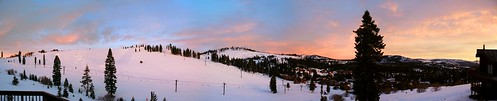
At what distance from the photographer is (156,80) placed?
136375 mm

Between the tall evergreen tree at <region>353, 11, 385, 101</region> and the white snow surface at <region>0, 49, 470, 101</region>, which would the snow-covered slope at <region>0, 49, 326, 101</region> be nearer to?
the white snow surface at <region>0, 49, 470, 101</region>

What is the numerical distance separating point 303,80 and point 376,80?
507ft

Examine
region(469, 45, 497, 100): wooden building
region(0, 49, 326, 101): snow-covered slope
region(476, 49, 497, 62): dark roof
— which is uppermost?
region(476, 49, 497, 62): dark roof

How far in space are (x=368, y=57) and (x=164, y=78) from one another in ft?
403

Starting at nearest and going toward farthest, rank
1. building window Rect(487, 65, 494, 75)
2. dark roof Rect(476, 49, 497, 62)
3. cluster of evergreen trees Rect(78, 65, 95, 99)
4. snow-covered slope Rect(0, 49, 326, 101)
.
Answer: building window Rect(487, 65, 494, 75)
dark roof Rect(476, 49, 497, 62)
cluster of evergreen trees Rect(78, 65, 95, 99)
snow-covered slope Rect(0, 49, 326, 101)

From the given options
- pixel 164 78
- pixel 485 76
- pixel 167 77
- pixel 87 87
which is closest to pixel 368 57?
pixel 485 76

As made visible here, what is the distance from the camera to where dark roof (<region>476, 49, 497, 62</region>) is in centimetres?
2933

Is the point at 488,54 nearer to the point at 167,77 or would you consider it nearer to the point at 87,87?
the point at 87,87

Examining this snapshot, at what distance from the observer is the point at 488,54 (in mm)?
29828

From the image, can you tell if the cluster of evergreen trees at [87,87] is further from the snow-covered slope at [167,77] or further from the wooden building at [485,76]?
the wooden building at [485,76]

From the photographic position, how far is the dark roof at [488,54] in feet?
96.2

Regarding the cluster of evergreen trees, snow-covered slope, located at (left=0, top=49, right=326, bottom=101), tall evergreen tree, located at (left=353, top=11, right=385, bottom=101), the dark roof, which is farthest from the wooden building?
the cluster of evergreen trees

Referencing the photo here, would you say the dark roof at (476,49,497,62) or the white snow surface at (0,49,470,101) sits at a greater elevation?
the dark roof at (476,49,497,62)

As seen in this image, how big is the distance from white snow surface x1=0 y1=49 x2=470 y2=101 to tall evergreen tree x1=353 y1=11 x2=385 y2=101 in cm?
5463
